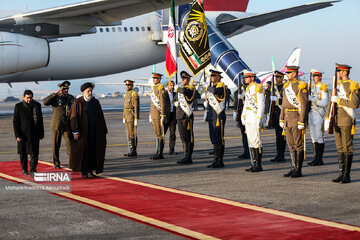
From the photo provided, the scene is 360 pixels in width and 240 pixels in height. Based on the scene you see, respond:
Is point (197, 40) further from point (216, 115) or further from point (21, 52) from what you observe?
point (21, 52)

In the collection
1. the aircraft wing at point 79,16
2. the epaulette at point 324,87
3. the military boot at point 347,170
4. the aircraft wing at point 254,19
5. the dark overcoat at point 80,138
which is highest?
the aircraft wing at point 254,19

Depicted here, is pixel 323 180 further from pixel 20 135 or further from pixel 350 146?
pixel 20 135

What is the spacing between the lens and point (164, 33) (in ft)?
100

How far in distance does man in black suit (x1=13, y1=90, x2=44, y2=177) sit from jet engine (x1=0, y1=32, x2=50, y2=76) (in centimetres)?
1166

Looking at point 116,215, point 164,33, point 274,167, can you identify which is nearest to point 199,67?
point 274,167

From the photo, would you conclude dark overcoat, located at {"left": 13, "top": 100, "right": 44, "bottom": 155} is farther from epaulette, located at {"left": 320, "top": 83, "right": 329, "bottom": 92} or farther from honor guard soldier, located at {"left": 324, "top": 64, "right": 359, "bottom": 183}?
epaulette, located at {"left": 320, "top": 83, "right": 329, "bottom": 92}

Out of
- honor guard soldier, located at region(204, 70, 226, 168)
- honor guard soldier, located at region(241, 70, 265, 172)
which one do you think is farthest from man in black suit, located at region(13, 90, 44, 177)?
honor guard soldier, located at region(241, 70, 265, 172)

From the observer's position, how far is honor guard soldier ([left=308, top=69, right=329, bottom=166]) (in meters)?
11.9

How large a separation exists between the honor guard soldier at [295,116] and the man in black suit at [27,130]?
4970 millimetres

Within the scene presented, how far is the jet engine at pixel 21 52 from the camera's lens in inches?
858

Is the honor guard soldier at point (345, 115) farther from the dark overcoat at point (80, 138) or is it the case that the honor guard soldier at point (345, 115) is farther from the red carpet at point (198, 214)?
the dark overcoat at point (80, 138)

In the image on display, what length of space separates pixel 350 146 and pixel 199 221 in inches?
161

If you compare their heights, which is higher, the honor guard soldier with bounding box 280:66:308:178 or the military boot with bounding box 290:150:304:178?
the honor guard soldier with bounding box 280:66:308:178

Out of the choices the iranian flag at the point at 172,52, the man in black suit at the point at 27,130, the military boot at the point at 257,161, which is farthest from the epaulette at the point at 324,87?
the man in black suit at the point at 27,130
